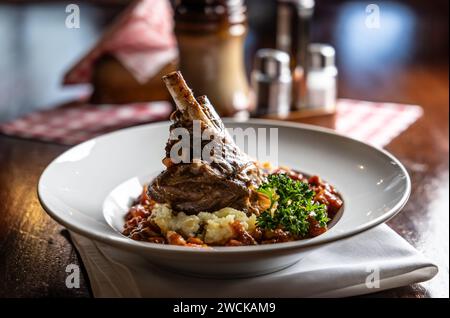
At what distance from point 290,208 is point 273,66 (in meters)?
1.59

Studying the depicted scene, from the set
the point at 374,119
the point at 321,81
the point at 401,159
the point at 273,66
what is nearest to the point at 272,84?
the point at 273,66

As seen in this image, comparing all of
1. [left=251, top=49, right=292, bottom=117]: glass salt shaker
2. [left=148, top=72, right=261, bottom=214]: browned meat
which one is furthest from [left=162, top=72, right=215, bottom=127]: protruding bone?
[left=251, top=49, right=292, bottom=117]: glass salt shaker

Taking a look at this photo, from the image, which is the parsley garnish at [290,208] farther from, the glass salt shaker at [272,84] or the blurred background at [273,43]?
the blurred background at [273,43]

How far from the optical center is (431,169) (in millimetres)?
2725

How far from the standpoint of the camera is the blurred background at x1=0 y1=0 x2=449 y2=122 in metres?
3.84

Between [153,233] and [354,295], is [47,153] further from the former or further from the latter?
[354,295]

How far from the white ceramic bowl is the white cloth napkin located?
1.3 inches

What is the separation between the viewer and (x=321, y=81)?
11.2 feet

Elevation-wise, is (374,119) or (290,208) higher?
(290,208)

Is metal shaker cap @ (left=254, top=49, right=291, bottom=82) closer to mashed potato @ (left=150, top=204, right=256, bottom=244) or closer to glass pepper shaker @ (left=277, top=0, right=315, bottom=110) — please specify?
glass pepper shaker @ (left=277, top=0, right=315, bottom=110)

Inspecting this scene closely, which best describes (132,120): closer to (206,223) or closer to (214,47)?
(214,47)

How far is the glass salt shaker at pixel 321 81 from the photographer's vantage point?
343cm

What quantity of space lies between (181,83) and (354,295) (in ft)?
2.28

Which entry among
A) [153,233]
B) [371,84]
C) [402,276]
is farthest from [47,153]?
[371,84]
